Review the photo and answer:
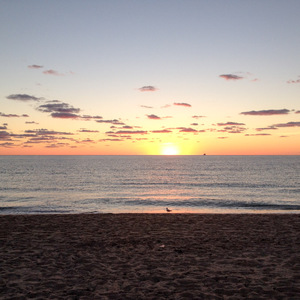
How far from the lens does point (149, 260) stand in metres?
10.2

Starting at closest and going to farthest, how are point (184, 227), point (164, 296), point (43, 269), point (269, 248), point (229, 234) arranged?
point (164, 296) < point (43, 269) < point (269, 248) < point (229, 234) < point (184, 227)

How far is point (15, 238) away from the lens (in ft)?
43.4

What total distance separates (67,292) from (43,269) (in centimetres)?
208

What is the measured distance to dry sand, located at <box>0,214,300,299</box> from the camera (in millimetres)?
7730

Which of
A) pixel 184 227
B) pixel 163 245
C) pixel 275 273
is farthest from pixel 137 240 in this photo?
pixel 275 273

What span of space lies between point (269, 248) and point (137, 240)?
548 cm

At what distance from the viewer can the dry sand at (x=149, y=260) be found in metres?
7.73

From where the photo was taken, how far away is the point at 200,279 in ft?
27.8

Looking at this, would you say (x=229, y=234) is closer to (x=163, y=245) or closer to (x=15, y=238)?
(x=163, y=245)

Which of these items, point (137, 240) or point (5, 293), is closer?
point (5, 293)

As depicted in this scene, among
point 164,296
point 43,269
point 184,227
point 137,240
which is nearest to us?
point 164,296

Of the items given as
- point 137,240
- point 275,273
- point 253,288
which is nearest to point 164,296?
point 253,288

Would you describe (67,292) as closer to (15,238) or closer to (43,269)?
(43,269)

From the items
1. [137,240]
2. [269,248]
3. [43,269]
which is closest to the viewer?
[43,269]
